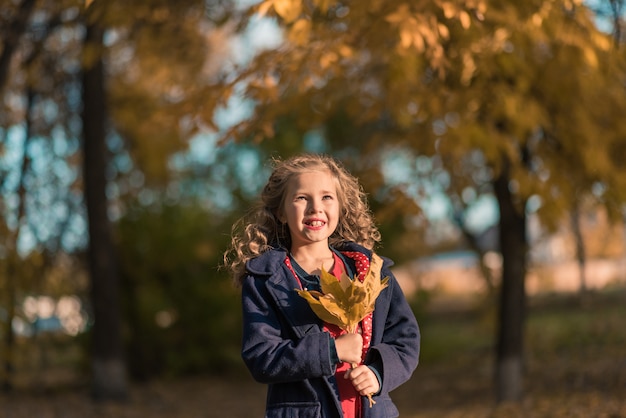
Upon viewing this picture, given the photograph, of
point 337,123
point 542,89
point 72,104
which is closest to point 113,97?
point 72,104

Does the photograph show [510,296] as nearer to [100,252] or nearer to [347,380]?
[100,252]

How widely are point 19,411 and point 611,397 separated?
5.77 metres

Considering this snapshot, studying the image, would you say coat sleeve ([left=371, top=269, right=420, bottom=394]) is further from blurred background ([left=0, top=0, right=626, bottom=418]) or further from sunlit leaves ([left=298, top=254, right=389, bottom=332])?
blurred background ([left=0, top=0, right=626, bottom=418])

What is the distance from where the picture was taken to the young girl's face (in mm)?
2682

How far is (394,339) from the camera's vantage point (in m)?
2.66

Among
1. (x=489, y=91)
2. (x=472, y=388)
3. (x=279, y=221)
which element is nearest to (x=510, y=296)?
(x=489, y=91)

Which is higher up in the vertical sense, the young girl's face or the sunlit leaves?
the young girl's face

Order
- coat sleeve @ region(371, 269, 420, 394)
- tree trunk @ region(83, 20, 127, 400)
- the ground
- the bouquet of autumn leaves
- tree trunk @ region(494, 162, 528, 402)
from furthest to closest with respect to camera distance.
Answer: tree trunk @ region(83, 20, 127, 400)
the ground
tree trunk @ region(494, 162, 528, 402)
coat sleeve @ region(371, 269, 420, 394)
the bouquet of autumn leaves

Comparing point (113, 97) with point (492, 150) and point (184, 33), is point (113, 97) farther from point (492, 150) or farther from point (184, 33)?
point (492, 150)

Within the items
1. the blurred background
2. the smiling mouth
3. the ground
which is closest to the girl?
the smiling mouth

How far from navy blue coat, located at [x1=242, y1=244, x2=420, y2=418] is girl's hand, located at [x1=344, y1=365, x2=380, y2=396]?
5cm

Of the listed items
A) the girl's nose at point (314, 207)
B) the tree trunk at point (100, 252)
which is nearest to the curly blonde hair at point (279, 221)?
the girl's nose at point (314, 207)

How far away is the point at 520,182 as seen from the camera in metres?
6.54

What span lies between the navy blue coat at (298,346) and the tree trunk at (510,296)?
5.16m
